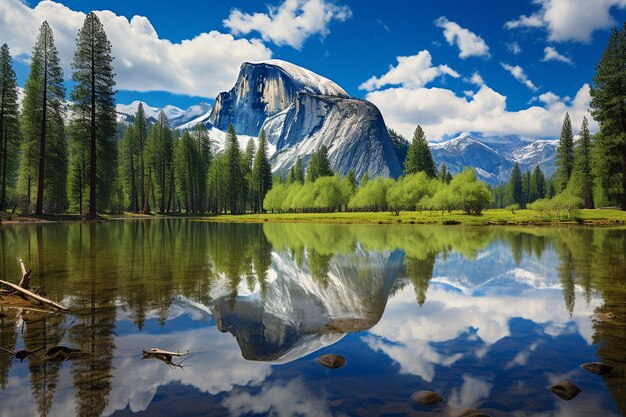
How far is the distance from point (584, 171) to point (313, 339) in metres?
98.6

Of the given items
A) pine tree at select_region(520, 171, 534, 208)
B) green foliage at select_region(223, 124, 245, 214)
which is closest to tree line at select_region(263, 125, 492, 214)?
green foliage at select_region(223, 124, 245, 214)

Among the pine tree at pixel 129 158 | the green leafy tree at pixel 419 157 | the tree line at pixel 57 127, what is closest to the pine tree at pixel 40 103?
the tree line at pixel 57 127

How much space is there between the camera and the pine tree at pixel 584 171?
→ 84000 mm

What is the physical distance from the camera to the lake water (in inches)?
225

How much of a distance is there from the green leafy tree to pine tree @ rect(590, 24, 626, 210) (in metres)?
45.1

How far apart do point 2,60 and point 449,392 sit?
187 feet

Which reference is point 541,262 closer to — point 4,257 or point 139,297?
point 139,297

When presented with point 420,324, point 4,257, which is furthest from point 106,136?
point 420,324

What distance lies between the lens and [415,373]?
6.83 m

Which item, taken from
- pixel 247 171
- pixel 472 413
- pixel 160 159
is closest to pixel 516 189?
pixel 247 171

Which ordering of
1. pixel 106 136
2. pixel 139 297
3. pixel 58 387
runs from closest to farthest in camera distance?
pixel 58 387 → pixel 139 297 → pixel 106 136

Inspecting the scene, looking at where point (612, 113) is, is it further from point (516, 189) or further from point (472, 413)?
point (516, 189)

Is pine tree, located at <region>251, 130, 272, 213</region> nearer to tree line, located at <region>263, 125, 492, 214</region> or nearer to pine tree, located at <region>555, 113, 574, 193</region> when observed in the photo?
tree line, located at <region>263, 125, 492, 214</region>

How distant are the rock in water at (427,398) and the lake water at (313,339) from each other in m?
0.12
